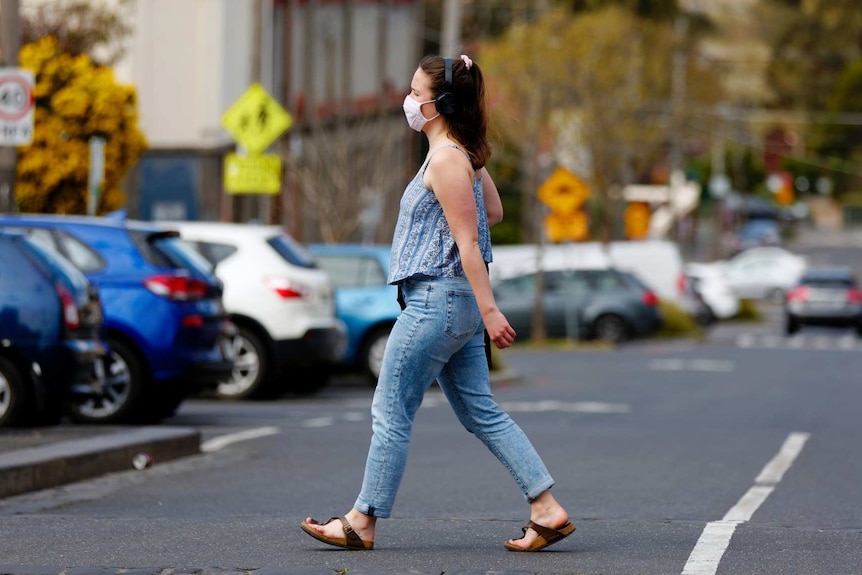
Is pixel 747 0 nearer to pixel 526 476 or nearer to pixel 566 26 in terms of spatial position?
pixel 566 26

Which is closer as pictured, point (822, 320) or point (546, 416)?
point (546, 416)

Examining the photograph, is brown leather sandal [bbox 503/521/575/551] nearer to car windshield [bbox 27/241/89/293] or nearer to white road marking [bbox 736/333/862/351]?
car windshield [bbox 27/241/89/293]

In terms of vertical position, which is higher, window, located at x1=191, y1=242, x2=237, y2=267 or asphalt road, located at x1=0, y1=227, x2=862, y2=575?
window, located at x1=191, y1=242, x2=237, y2=267

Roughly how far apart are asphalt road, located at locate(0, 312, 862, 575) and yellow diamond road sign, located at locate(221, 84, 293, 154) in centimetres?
516

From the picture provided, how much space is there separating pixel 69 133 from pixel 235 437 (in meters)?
11.1

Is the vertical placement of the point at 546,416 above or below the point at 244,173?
below

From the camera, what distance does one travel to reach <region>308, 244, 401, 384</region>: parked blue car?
19.9 metres

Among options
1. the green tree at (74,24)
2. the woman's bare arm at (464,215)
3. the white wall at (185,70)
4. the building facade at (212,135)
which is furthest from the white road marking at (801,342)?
the woman's bare arm at (464,215)

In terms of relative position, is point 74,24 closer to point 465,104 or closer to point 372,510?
point 465,104

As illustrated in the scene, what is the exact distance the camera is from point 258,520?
8078mm

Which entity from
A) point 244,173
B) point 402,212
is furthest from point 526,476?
point 244,173

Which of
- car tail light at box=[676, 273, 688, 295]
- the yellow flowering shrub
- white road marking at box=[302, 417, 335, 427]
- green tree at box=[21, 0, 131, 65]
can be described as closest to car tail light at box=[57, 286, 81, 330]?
white road marking at box=[302, 417, 335, 427]

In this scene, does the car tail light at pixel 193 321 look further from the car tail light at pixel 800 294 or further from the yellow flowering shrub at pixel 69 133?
the car tail light at pixel 800 294

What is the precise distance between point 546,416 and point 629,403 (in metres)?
2.46
